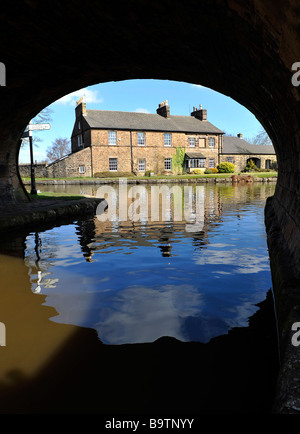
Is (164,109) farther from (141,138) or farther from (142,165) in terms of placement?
(142,165)

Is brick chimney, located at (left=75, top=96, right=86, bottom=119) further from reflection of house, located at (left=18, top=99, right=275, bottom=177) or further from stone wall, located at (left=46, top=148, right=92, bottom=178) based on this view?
stone wall, located at (left=46, top=148, right=92, bottom=178)

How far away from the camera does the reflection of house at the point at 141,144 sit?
42094mm

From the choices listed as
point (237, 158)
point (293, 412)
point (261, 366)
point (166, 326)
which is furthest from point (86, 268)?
point (237, 158)

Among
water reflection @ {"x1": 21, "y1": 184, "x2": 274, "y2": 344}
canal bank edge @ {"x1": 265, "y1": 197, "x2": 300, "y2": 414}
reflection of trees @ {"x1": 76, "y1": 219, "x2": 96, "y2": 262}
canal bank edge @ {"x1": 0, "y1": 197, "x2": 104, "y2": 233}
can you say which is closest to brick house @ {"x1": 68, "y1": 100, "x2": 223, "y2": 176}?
canal bank edge @ {"x1": 0, "y1": 197, "x2": 104, "y2": 233}

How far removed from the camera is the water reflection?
3.48 m

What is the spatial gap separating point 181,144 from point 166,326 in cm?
4501

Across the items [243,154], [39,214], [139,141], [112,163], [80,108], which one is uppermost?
[80,108]

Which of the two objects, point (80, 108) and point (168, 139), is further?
point (168, 139)

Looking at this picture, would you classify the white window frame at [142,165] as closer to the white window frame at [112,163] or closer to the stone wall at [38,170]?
the white window frame at [112,163]

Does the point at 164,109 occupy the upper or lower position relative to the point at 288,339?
upper

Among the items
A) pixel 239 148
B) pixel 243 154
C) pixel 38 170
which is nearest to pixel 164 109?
pixel 239 148

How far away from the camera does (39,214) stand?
30.3 feet

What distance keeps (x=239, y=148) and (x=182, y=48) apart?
4996 centimetres
